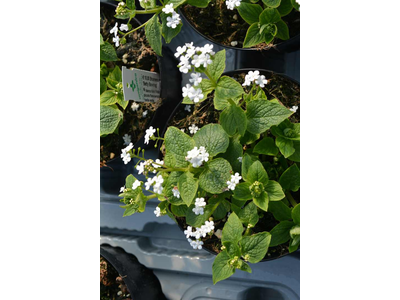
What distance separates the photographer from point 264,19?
32.9 inches

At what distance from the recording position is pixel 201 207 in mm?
782

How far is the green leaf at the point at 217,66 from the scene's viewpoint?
2.40ft

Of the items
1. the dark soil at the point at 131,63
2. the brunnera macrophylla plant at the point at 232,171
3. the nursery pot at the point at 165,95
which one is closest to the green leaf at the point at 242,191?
the brunnera macrophylla plant at the point at 232,171

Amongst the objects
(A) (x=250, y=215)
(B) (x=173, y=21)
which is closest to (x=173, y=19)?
(B) (x=173, y=21)

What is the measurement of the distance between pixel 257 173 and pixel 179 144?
0.60 ft

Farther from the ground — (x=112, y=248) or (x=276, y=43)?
(x=276, y=43)

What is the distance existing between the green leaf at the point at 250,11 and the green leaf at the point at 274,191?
421 millimetres

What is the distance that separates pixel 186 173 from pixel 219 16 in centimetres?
51

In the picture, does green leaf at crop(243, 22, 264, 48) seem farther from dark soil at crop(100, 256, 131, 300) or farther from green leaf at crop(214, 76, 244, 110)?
dark soil at crop(100, 256, 131, 300)

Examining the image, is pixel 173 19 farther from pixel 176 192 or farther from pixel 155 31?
pixel 176 192

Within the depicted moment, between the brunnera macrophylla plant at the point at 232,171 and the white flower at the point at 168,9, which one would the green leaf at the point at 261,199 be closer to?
the brunnera macrophylla plant at the point at 232,171

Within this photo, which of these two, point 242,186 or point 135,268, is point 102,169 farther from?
point 242,186

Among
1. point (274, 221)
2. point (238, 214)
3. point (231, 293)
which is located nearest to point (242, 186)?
point (238, 214)

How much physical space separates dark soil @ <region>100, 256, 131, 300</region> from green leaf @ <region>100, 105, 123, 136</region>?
0.44 meters
